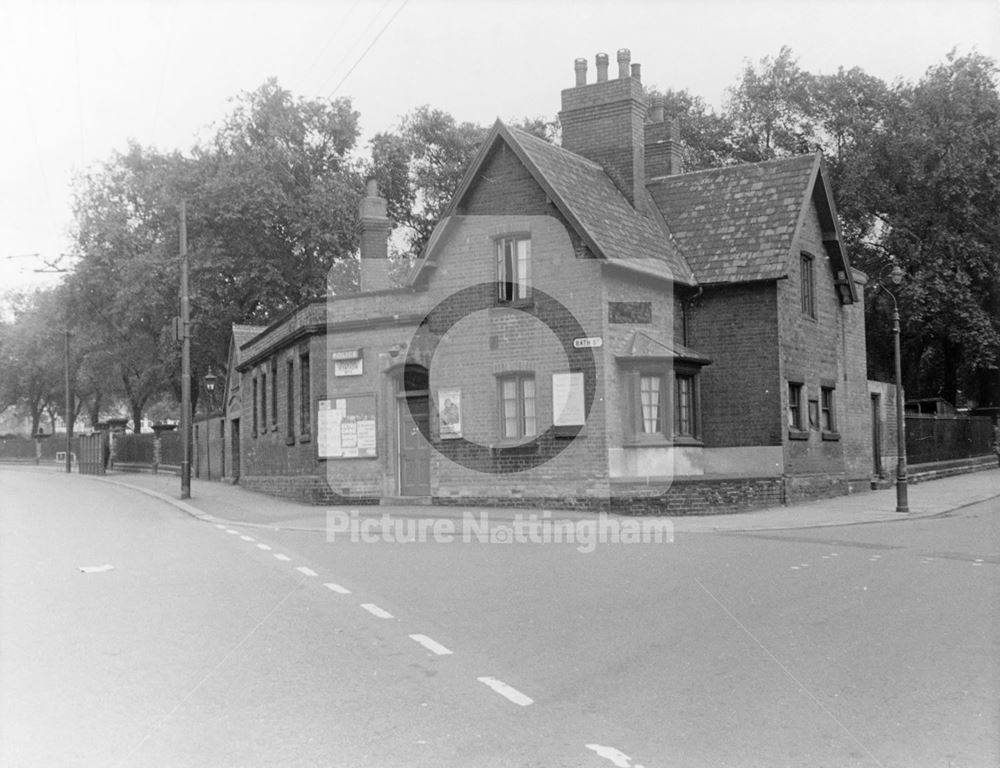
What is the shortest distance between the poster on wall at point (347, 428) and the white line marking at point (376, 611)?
14.2 m

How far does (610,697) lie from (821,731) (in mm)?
1334

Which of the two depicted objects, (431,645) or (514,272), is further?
(514,272)

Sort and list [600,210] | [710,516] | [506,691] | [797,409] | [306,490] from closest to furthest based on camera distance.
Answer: [506,691], [710,516], [600,210], [797,409], [306,490]

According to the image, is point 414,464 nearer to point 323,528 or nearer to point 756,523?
point 323,528

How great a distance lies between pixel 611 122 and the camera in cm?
2728

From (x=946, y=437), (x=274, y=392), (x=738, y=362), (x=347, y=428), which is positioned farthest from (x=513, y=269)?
(x=946, y=437)

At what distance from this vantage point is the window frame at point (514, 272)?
2269cm

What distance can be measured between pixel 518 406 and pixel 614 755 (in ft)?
56.7

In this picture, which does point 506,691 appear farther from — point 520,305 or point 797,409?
point 797,409

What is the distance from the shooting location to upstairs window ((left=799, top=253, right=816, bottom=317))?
26947 mm

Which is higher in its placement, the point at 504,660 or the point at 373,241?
the point at 373,241

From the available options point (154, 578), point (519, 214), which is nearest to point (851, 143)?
point (519, 214)

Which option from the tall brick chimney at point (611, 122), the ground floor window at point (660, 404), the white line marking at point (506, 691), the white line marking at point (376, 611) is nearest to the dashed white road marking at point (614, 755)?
the white line marking at point (506, 691)

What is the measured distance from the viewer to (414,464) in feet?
79.8
